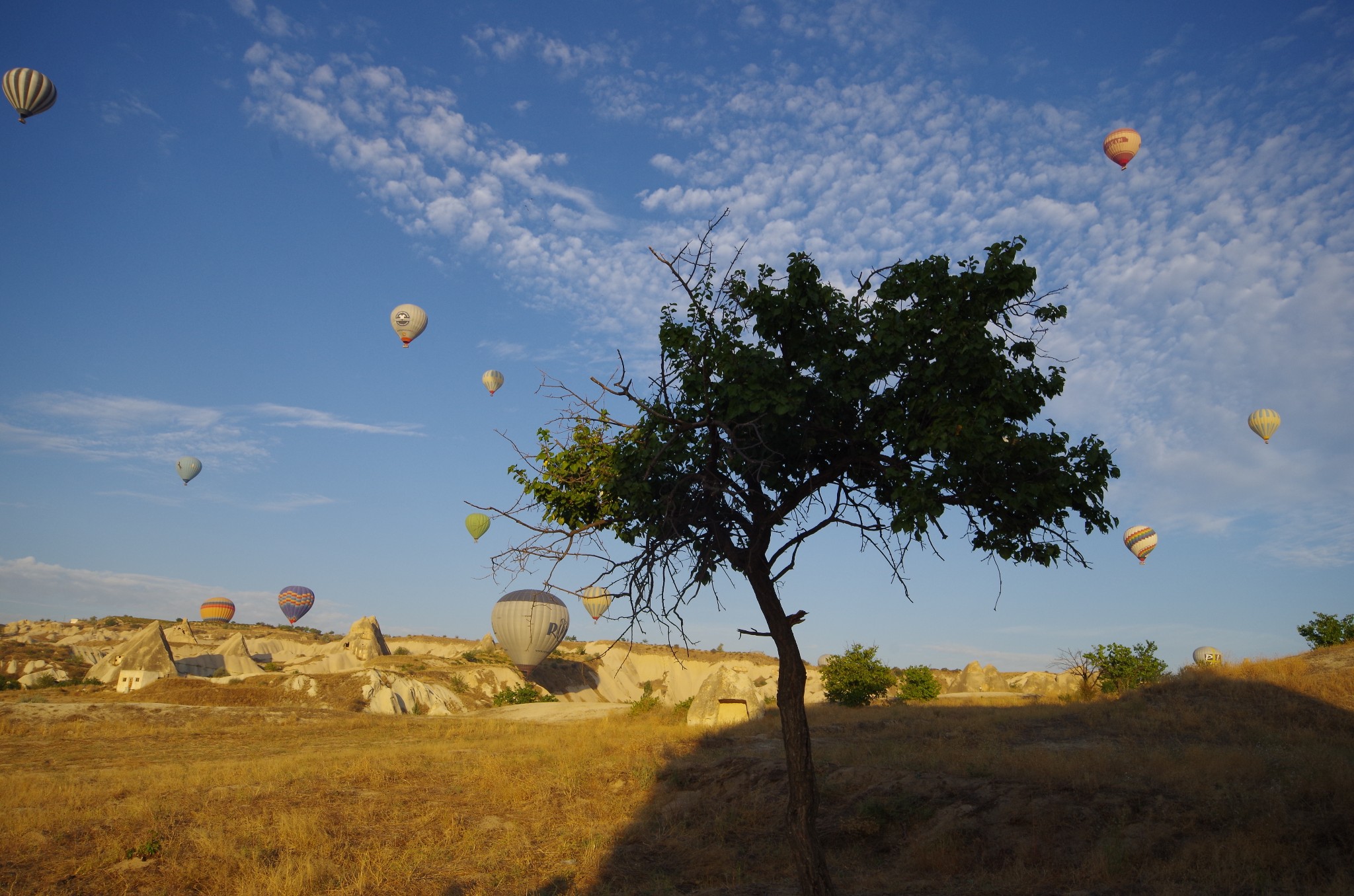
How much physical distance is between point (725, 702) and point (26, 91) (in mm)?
44014

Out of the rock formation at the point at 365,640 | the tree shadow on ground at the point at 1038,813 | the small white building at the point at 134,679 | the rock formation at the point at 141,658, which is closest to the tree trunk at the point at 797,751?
the tree shadow on ground at the point at 1038,813

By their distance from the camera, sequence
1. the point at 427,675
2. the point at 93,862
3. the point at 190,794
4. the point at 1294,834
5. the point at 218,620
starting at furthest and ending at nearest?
the point at 218,620, the point at 427,675, the point at 190,794, the point at 93,862, the point at 1294,834

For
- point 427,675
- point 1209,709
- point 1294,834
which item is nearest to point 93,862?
point 1294,834

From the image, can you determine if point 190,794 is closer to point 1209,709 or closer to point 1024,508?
point 1024,508

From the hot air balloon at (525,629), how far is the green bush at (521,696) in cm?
209

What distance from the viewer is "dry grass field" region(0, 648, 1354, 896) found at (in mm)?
9562

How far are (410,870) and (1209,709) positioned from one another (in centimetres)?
1834

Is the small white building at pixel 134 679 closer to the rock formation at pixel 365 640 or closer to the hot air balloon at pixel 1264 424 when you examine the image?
the rock formation at pixel 365 640

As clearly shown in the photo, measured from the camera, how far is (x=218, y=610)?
280ft

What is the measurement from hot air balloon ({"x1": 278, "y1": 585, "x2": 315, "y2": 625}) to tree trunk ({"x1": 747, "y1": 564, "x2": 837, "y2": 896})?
236 ft

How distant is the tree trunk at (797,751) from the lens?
8406mm

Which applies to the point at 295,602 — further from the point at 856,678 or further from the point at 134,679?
the point at 856,678

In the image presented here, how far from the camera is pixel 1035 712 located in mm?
21094

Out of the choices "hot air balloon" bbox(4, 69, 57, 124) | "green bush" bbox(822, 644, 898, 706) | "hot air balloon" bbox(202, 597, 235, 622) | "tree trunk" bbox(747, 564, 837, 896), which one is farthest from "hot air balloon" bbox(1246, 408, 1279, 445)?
"hot air balloon" bbox(202, 597, 235, 622)
